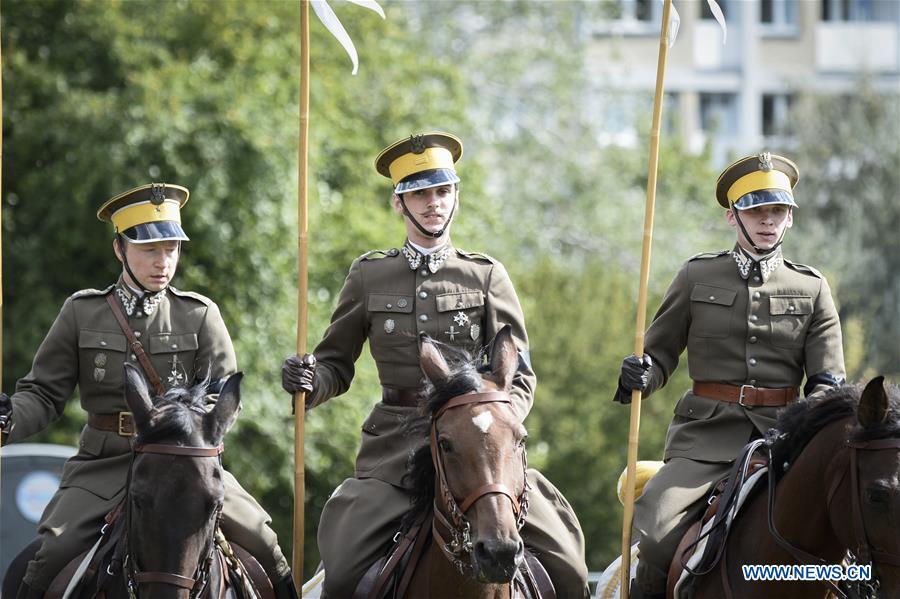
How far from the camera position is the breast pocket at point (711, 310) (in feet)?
28.4

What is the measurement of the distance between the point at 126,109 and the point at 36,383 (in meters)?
11.2

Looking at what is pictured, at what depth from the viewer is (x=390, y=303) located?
8.37 m

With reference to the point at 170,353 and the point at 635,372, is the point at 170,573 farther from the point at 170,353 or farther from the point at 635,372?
the point at 635,372

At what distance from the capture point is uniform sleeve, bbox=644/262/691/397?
8.88 meters

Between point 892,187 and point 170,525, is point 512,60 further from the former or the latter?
point 170,525

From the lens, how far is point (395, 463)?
8.05 metres

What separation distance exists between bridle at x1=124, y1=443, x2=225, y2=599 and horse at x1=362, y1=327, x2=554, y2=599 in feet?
3.28

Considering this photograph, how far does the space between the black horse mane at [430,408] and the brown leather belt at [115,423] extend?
64.3 inches

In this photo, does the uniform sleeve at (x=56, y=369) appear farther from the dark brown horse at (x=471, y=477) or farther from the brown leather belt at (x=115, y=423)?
the dark brown horse at (x=471, y=477)

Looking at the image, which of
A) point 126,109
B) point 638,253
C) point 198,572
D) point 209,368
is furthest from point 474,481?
point 638,253

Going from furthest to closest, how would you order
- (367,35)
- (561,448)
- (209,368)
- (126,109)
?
(561,448) < (367,35) < (126,109) < (209,368)

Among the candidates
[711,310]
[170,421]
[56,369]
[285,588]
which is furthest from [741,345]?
[56,369]

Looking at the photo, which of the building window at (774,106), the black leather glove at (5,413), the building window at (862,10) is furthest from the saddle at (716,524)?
the building window at (862,10)

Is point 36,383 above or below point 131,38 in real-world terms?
below
